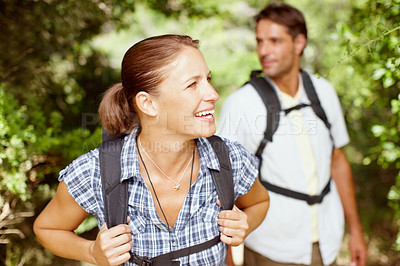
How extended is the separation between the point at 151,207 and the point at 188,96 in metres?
0.55

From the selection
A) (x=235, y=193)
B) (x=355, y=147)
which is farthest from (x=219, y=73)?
(x=235, y=193)

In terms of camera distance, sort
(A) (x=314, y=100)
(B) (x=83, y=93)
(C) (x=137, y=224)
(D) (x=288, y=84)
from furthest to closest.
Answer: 1. (B) (x=83, y=93)
2. (D) (x=288, y=84)
3. (A) (x=314, y=100)
4. (C) (x=137, y=224)

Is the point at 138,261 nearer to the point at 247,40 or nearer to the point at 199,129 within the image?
the point at 199,129

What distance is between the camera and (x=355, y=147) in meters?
4.74

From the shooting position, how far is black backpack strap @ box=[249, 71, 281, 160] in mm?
2576

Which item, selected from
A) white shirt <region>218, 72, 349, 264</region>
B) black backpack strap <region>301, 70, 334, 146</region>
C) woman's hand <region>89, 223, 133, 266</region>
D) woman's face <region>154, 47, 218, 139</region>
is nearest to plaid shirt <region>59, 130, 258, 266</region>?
woman's hand <region>89, 223, 133, 266</region>

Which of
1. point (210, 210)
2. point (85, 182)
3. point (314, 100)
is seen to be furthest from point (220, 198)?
point (314, 100)

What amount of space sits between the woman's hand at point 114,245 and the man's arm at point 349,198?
198 cm

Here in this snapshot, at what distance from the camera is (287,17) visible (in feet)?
9.75

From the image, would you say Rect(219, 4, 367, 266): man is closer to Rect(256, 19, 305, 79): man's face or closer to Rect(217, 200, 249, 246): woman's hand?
Rect(256, 19, 305, 79): man's face

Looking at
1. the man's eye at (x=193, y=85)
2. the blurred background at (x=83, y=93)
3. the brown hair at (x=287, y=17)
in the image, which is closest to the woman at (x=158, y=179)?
the man's eye at (x=193, y=85)

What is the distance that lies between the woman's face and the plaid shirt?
224mm

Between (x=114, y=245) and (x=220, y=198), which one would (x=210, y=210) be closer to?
(x=220, y=198)

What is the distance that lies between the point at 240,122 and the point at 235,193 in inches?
30.5
